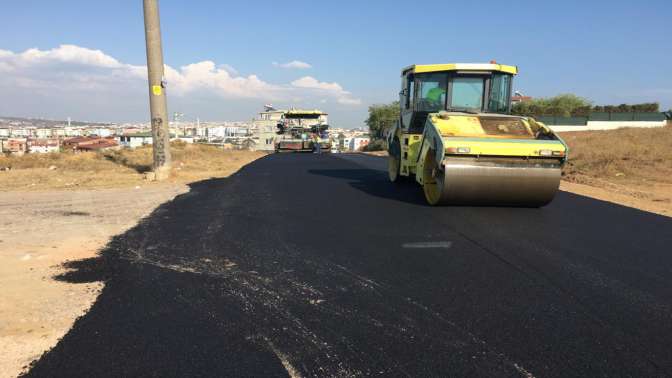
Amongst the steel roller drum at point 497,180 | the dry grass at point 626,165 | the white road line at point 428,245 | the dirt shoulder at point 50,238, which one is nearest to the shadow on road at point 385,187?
the steel roller drum at point 497,180

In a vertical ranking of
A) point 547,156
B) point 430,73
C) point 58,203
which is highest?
point 430,73

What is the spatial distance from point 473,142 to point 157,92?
27.4 feet

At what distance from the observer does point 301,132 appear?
28938 millimetres

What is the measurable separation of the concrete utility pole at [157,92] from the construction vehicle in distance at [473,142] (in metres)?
6.13

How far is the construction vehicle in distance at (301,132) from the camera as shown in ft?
94.5

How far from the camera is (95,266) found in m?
4.34

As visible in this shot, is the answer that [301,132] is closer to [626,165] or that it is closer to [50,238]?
[626,165]

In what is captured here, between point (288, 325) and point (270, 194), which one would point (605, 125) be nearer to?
point (270, 194)

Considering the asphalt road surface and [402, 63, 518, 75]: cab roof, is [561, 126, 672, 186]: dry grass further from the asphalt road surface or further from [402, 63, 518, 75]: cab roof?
the asphalt road surface

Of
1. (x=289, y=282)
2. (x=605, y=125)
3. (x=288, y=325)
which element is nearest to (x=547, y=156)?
(x=289, y=282)

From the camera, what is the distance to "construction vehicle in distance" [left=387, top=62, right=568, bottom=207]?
654cm

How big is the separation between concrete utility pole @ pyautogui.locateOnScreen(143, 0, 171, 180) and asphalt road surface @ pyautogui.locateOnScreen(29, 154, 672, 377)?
232 inches

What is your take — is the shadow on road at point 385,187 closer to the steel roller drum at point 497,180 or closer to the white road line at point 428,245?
the steel roller drum at point 497,180

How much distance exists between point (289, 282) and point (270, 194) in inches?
204
